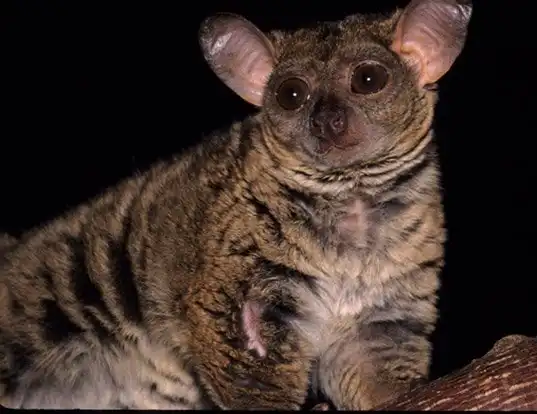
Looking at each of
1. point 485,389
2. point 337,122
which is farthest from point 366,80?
point 485,389

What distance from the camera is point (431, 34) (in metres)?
3.39

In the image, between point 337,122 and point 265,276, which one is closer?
point 337,122

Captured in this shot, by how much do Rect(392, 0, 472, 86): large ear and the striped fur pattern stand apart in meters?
0.04

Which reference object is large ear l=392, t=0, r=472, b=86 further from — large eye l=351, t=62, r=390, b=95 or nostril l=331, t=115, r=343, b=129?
nostril l=331, t=115, r=343, b=129

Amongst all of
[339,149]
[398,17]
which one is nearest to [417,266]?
[339,149]

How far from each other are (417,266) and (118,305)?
3.09 feet

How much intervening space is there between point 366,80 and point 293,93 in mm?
222

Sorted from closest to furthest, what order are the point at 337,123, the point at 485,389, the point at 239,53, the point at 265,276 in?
the point at 485,389
the point at 337,123
the point at 265,276
the point at 239,53

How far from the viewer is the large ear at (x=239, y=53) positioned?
351 centimetres

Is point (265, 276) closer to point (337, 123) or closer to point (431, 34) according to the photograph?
point (337, 123)

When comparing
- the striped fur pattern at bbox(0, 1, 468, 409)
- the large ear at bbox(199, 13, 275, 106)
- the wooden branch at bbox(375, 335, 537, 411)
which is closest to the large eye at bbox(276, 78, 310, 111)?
the striped fur pattern at bbox(0, 1, 468, 409)

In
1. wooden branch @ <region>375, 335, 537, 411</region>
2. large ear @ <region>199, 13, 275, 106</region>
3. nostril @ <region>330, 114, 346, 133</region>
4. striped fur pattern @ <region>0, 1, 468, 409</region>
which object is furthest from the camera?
large ear @ <region>199, 13, 275, 106</region>

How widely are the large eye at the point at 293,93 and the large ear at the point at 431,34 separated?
0.30 metres

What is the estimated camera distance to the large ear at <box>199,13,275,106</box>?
351 centimetres
